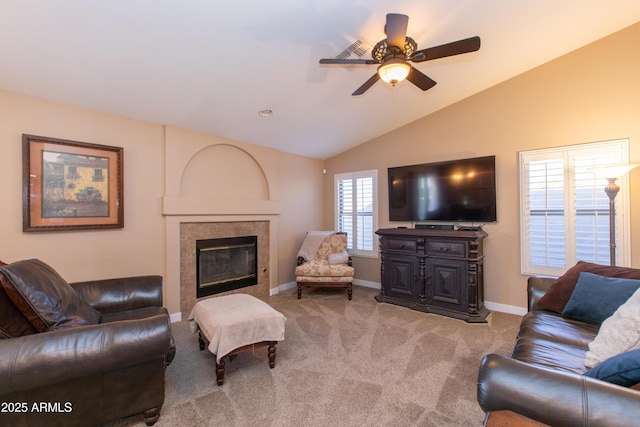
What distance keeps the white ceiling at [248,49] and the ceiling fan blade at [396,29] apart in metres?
0.44

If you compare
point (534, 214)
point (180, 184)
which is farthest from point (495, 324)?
point (180, 184)

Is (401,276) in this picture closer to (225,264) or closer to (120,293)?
(225,264)

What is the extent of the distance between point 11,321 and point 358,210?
14.6 feet

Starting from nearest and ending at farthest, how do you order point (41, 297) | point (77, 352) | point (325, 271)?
point (77, 352), point (41, 297), point (325, 271)

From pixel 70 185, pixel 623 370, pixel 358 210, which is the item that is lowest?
pixel 623 370

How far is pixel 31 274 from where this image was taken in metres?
1.79

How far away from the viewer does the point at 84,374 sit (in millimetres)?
1592

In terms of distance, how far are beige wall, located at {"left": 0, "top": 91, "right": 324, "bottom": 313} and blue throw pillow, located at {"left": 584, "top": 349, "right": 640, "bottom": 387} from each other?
3.92m

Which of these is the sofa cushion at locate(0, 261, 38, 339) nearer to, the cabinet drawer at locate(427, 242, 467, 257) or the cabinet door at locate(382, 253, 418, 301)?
the cabinet door at locate(382, 253, 418, 301)

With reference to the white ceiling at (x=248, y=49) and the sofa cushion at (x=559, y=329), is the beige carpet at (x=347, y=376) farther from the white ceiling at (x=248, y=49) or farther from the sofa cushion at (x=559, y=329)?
the white ceiling at (x=248, y=49)

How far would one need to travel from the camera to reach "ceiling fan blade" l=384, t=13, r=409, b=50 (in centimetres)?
188

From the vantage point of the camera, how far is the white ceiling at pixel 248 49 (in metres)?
2.08

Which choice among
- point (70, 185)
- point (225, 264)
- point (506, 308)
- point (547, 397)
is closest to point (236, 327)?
A: point (547, 397)

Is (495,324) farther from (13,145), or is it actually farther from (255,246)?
(13,145)
